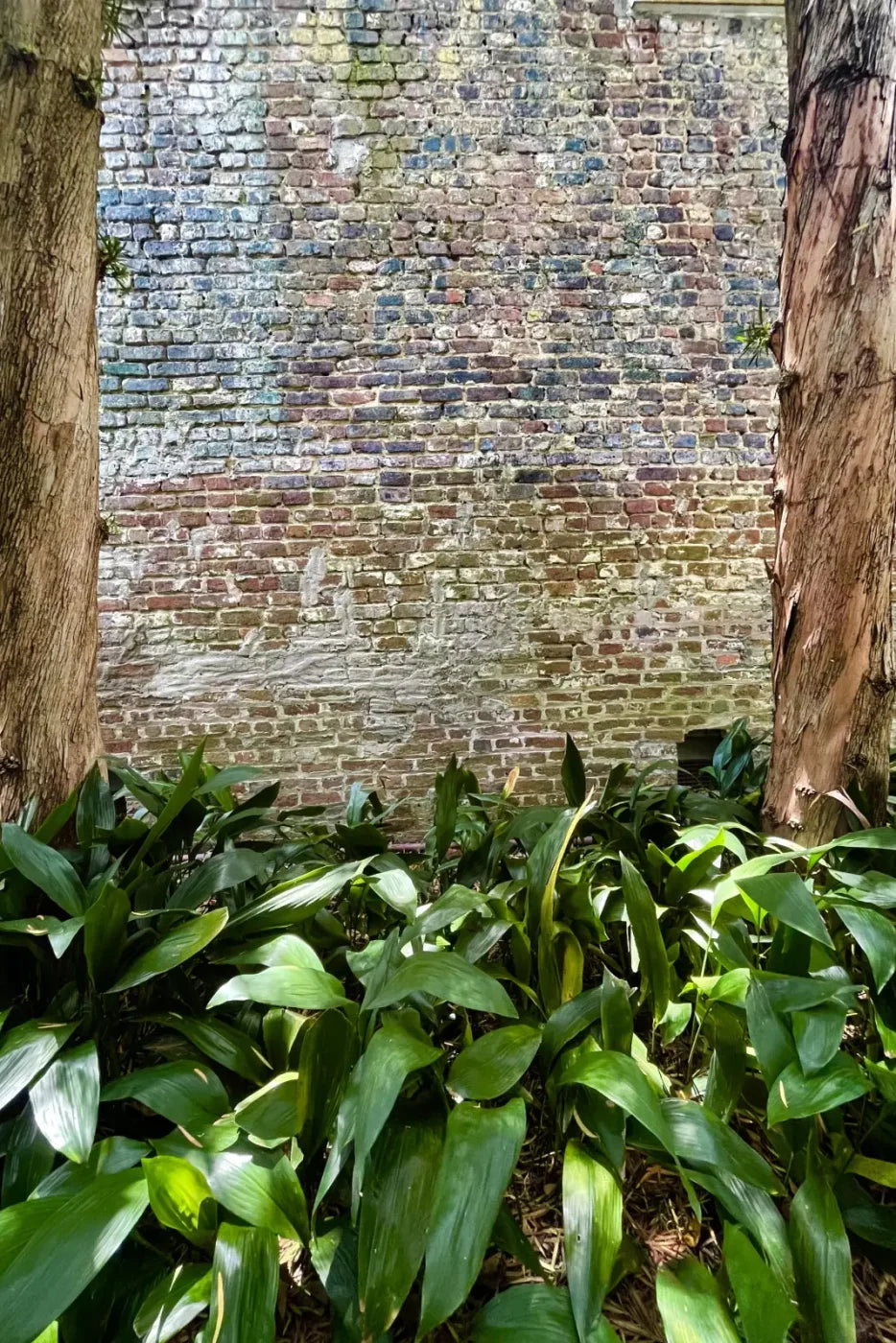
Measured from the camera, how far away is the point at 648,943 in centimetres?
122

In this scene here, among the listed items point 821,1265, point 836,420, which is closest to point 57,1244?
point 821,1265

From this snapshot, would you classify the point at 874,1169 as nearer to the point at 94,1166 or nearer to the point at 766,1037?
the point at 766,1037

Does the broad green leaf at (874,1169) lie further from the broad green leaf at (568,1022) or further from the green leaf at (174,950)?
the green leaf at (174,950)

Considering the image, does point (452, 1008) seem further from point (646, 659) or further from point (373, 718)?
point (646, 659)

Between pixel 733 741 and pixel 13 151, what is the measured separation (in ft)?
7.48

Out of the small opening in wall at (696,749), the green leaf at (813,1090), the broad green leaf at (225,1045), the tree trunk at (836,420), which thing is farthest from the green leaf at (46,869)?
the small opening in wall at (696,749)

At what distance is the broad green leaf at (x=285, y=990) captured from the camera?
1.00 metres

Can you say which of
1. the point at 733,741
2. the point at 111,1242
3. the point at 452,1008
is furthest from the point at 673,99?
the point at 111,1242

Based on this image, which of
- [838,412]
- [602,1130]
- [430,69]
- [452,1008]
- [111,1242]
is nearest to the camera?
[111,1242]

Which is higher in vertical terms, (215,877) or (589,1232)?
(215,877)

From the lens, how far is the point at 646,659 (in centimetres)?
333

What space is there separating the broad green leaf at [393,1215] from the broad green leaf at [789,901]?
0.59 meters

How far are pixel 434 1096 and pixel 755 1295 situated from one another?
16.8 inches

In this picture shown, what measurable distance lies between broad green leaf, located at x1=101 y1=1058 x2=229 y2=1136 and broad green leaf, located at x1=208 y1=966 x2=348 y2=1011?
5.3 inches
